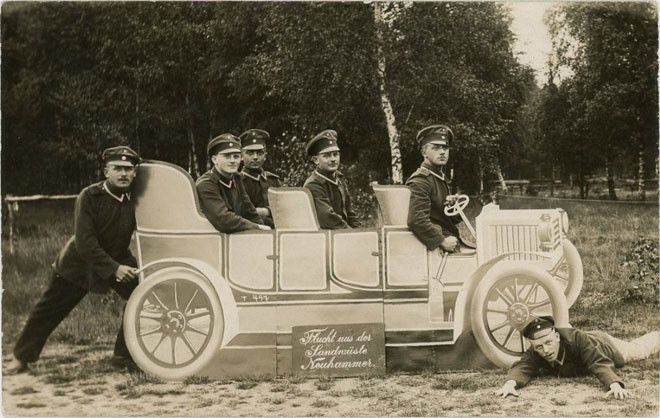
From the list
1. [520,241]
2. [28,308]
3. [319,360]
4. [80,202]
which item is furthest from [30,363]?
[520,241]

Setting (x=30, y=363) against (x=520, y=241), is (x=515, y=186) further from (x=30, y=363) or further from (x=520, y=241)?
(x=30, y=363)

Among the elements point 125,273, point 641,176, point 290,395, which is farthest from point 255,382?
point 641,176

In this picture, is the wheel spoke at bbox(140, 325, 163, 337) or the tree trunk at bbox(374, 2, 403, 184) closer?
the wheel spoke at bbox(140, 325, 163, 337)

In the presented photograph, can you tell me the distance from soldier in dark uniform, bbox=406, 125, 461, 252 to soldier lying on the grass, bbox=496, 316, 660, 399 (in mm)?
818

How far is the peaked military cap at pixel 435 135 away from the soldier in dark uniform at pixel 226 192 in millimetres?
1277

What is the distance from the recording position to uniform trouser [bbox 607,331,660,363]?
4.37 m

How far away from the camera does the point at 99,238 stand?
422cm

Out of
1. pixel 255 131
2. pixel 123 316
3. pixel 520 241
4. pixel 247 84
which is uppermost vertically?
pixel 247 84

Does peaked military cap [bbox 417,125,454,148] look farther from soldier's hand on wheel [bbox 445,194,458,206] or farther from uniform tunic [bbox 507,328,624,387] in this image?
uniform tunic [bbox 507,328,624,387]

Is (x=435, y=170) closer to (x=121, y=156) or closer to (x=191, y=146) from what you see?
(x=191, y=146)

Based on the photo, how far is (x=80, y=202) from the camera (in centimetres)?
420

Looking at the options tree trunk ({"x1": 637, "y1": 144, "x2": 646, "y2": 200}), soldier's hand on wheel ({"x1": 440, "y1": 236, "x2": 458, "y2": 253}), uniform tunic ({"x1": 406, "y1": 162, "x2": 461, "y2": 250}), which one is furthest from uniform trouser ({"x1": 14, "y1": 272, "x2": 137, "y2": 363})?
tree trunk ({"x1": 637, "y1": 144, "x2": 646, "y2": 200})

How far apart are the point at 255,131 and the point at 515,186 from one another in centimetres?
198

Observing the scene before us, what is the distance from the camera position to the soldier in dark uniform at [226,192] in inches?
165
